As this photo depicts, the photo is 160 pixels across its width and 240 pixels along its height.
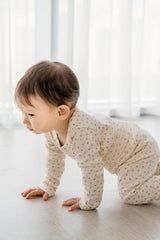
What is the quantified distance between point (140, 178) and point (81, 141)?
0.25m

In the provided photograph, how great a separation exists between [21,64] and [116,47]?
2.73ft

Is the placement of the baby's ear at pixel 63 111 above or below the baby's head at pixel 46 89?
below

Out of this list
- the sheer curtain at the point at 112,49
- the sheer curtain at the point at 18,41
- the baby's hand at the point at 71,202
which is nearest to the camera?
the baby's hand at the point at 71,202

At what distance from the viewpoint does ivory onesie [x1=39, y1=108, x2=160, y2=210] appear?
3.16 ft

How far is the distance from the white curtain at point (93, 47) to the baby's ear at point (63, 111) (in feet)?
3.91

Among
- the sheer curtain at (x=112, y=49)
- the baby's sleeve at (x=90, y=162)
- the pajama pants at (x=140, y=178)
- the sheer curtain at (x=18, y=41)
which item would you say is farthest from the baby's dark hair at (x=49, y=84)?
the sheer curtain at (x=112, y=49)

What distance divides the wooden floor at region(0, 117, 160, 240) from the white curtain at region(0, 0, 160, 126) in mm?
938

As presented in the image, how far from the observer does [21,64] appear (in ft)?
7.08

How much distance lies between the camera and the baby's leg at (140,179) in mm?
1046

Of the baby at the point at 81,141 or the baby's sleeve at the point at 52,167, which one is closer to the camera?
the baby at the point at 81,141

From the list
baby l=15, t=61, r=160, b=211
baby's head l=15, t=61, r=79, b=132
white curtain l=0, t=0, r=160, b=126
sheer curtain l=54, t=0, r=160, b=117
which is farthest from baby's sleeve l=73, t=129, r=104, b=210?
sheer curtain l=54, t=0, r=160, b=117

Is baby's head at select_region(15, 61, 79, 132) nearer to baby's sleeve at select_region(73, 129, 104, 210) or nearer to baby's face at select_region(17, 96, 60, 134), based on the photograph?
baby's face at select_region(17, 96, 60, 134)

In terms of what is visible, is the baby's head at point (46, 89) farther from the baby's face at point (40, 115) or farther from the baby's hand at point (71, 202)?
the baby's hand at point (71, 202)

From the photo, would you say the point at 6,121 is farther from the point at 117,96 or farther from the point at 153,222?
the point at 153,222
